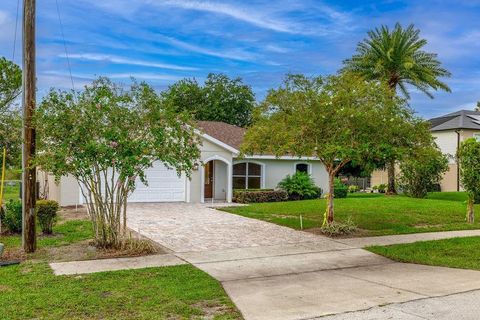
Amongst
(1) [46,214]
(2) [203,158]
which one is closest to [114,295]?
(1) [46,214]

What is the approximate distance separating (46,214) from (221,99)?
34.8 m

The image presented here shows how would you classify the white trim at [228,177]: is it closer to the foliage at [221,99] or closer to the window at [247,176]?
the window at [247,176]

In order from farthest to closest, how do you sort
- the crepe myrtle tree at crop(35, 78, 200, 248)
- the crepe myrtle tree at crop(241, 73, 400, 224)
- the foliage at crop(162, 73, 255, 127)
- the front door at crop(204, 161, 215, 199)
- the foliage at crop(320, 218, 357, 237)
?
the foliage at crop(162, 73, 255, 127) → the front door at crop(204, 161, 215, 199) → the foliage at crop(320, 218, 357, 237) → the crepe myrtle tree at crop(241, 73, 400, 224) → the crepe myrtle tree at crop(35, 78, 200, 248)

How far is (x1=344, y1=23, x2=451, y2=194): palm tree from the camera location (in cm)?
2709

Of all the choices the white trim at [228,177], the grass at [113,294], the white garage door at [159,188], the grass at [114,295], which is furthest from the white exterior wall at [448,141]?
the grass at [114,295]

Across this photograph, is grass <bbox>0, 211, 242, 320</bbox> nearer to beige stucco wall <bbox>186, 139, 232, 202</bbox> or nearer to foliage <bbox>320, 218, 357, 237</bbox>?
foliage <bbox>320, 218, 357, 237</bbox>

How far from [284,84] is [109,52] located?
7778 mm

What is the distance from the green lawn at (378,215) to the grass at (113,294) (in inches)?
286

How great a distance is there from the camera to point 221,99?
46188 millimetres

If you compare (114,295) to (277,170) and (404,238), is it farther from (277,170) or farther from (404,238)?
(277,170)

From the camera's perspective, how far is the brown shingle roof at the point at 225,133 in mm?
24859

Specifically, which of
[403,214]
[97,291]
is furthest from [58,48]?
[403,214]

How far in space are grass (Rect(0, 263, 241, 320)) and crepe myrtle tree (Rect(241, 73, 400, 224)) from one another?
494 cm

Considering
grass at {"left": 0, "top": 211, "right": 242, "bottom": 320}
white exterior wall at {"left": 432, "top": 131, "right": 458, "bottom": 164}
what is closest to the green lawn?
grass at {"left": 0, "top": 211, "right": 242, "bottom": 320}
